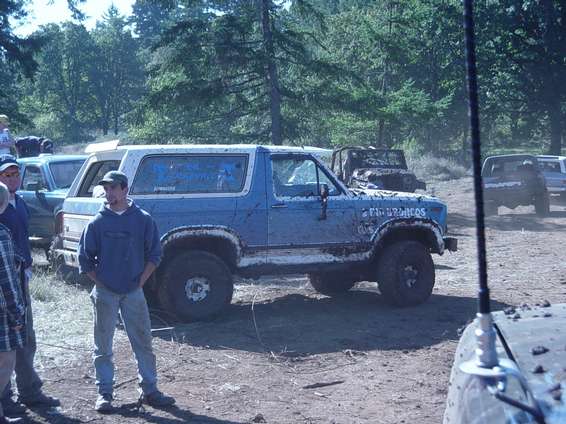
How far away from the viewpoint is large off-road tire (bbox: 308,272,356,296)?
10.6 m

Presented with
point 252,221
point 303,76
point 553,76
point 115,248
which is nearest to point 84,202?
point 252,221

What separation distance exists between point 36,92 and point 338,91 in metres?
51.5

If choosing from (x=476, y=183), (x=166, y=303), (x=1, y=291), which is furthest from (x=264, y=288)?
(x=476, y=183)

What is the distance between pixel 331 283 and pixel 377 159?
909 cm

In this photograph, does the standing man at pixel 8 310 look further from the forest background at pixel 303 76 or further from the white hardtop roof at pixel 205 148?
the forest background at pixel 303 76

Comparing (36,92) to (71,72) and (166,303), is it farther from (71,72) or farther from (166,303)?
A: (166,303)

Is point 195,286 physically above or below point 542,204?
below

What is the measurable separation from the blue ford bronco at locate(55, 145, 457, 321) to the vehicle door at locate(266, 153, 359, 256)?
0.04ft

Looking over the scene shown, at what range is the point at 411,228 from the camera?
32.4ft

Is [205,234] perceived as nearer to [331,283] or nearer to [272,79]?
[331,283]

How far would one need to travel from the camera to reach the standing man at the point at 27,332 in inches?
228

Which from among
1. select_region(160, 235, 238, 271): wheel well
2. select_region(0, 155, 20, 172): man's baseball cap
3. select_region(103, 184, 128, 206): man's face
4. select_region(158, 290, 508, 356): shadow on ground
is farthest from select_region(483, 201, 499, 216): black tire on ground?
select_region(0, 155, 20, 172): man's baseball cap

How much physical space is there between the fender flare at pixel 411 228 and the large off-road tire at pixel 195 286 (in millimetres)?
1909

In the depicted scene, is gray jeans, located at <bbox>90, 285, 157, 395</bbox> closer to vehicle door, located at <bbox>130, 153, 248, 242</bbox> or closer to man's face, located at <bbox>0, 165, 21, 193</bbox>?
man's face, located at <bbox>0, 165, 21, 193</bbox>
